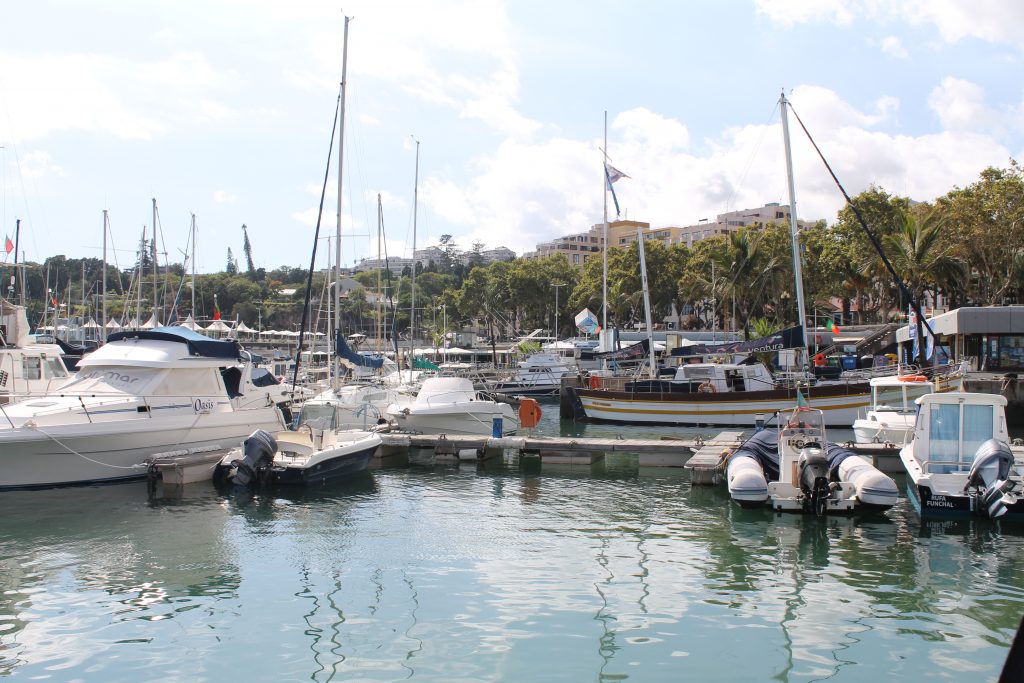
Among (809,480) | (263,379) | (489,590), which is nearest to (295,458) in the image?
(489,590)

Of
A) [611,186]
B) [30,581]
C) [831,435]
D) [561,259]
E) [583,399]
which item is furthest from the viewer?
[561,259]

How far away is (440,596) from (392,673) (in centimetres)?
265

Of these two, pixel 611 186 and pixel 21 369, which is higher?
pixel 611 186

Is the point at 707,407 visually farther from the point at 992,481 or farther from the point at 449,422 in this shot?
the point at 992,481

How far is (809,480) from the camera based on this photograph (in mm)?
16047

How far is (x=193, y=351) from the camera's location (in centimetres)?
2156

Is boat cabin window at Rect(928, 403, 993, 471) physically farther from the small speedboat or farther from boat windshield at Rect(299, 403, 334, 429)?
boat windshield at Rect(299, 403, 334, 429)

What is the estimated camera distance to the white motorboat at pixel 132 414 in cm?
1831

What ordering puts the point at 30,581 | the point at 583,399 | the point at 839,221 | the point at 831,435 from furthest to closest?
the point at 839,221, the point at 583,399, the point at 831,435, the point at 30,581

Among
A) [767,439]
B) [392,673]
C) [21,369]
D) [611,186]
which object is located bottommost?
[392,673]

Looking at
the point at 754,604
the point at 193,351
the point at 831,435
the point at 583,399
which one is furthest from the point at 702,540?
the point at 583,399

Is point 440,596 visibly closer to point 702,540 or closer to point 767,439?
point 702,540

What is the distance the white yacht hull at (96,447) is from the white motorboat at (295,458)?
1447mm

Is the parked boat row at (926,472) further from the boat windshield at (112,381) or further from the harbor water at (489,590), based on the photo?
the boat windshield at (112,381)
